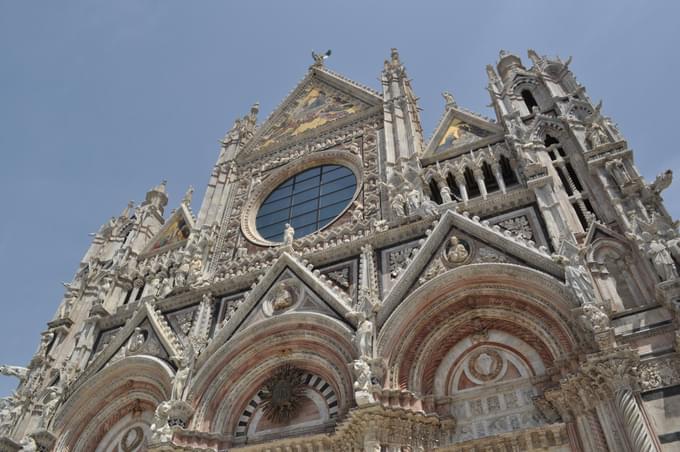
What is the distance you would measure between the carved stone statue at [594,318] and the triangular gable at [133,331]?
8237mm

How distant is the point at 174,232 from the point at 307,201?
4802 millimetres

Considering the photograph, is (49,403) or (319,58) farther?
(319,58)

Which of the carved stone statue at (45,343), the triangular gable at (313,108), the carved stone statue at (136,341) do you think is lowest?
the carved stone statue at (136,341)

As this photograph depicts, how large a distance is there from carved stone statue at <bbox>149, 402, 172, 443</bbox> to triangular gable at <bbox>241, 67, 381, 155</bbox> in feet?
32.5

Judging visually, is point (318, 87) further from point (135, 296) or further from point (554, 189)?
point (554, 189)

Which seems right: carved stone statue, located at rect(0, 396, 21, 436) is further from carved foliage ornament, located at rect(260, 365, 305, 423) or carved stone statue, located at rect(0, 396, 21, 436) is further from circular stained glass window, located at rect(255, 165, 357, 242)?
circular stained glass window, located at rect(255, 165, 357, 242)

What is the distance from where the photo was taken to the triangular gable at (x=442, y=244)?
9.26m

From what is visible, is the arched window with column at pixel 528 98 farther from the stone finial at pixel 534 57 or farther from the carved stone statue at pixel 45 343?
the carved stone statue at pixel 45 343

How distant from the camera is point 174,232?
17.1 metres

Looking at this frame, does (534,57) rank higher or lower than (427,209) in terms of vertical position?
higher

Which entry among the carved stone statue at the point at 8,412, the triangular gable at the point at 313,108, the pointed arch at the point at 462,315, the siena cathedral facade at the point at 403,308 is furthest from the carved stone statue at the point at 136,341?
the triangular gable at the point at 313,108

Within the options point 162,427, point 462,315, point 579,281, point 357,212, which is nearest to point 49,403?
point 162,427

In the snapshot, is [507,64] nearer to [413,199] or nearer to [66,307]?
[413,199]

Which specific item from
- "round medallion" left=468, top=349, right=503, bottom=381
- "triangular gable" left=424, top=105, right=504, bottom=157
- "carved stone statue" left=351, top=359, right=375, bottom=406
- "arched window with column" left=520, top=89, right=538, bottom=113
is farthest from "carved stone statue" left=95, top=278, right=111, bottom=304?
"arched window with column" left=520, top=89, right=538, bottom=113
